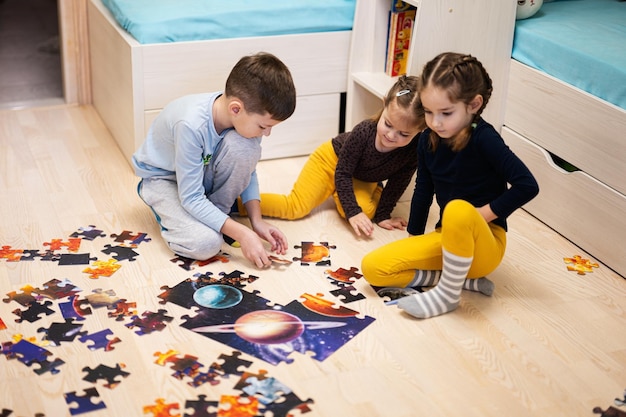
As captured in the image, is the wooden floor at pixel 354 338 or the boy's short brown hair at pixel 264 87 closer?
the wooden floor at pixel 354 338

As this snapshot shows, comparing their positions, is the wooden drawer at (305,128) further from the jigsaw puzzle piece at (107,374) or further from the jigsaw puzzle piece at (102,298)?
the jigsaw puzzle piece at (107,374)

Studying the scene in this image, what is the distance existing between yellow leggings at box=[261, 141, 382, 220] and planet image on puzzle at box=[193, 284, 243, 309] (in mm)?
461

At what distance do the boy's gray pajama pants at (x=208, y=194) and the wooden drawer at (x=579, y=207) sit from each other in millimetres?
943

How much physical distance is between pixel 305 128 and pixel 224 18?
522mm

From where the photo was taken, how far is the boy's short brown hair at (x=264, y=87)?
208cm

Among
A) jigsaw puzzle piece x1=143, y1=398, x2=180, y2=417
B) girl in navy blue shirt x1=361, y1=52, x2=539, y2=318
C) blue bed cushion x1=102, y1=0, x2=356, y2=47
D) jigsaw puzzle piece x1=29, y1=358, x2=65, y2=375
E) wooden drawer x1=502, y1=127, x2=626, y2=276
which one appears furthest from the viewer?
blue bed cushion x1=102, y1=0, x2=356, y2=47

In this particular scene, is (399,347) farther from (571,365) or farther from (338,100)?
(338,100)

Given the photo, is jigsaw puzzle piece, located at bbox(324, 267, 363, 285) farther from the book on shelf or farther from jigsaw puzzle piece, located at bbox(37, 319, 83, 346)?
the book on shelf

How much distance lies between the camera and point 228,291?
209 cm

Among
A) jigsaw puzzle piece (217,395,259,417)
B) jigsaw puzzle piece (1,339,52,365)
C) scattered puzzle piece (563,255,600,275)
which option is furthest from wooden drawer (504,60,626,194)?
jigsaw puzzle piece (1,339,52,365)

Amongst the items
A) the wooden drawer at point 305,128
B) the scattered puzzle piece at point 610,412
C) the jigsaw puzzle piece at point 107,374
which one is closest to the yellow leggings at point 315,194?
the wooden drawer at point 305,128

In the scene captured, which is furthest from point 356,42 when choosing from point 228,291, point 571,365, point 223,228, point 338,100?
point 571,365

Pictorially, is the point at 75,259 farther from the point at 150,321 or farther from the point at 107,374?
the point at 107,374

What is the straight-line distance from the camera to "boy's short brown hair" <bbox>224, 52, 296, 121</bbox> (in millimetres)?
2080
